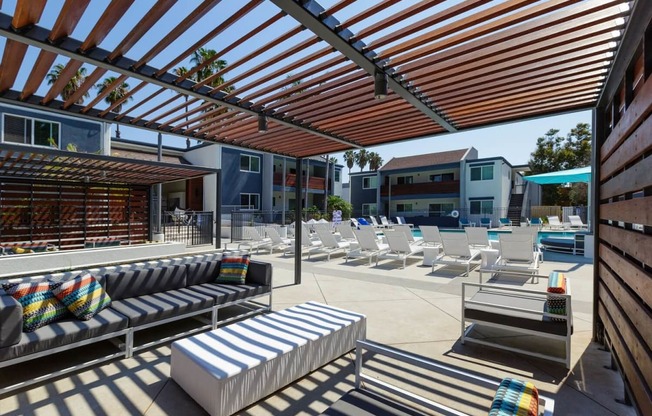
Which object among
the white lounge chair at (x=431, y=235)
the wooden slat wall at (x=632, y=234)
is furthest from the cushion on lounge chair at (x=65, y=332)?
the white lounge chair at (x=431, y=235)

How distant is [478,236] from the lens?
35.5ft

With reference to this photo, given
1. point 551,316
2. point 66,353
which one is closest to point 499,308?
point 551,316

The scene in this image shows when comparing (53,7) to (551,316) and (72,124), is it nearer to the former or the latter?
(551,316)

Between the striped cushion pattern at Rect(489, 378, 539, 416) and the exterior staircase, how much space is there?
2890 centimetres

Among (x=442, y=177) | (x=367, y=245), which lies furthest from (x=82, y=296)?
(x=442, y=177)

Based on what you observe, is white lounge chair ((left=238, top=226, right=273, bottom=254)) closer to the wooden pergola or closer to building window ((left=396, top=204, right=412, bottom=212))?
the wooden pergola

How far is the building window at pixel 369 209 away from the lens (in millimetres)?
36037

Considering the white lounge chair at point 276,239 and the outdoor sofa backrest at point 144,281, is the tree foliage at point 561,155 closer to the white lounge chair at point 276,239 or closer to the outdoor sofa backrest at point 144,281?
the white lounge chair at point 276,239

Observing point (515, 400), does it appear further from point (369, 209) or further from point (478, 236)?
point (369, 209)

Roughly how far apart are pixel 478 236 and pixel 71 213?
12.4 metres

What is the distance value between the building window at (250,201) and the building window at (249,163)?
6.38 ft

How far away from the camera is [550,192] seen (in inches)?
1420

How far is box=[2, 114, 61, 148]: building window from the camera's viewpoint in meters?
14.7

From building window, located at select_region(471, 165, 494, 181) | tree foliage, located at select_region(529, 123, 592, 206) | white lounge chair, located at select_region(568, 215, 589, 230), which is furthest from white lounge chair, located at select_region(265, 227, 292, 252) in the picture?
tree foliage, located at select_region(529, 123, 592, 206)
